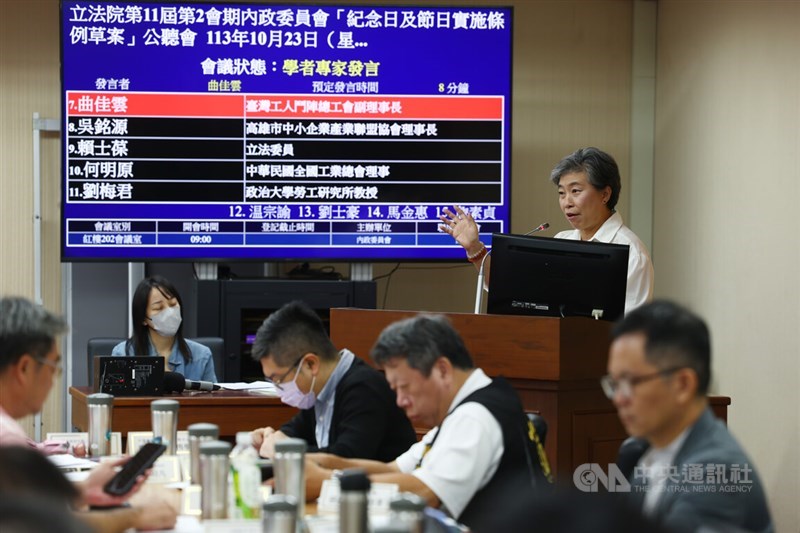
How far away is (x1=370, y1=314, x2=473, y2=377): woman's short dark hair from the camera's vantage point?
2.79m

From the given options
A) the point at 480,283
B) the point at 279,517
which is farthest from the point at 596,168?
the point at 279,517

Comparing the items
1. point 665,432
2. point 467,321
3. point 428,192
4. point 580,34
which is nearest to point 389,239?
point 428,192

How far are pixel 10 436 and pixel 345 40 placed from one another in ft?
12.4

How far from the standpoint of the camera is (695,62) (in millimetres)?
6000

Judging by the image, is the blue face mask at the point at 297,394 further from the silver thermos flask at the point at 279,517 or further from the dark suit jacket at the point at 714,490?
the dark suit jacket at the point at 714,490

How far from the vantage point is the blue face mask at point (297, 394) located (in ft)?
11.1

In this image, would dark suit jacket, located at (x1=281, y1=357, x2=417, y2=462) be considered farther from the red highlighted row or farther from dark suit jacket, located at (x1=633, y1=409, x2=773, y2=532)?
the red highlighted row

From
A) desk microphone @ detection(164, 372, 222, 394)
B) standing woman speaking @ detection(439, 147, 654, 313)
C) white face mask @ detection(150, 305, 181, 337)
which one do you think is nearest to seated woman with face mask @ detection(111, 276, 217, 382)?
white face mask @ detection(150, 305, 181, 337)

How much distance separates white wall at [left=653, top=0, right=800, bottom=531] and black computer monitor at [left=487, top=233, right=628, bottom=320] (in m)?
1.68

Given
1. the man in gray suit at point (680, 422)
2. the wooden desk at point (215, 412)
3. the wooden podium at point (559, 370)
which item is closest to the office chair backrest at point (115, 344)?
the wooden desk at point (215, 412)

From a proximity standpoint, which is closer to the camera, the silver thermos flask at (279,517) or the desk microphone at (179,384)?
the silver thermos flask at (279,517)

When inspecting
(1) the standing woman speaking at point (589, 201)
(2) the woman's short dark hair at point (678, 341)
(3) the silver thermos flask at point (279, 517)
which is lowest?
(3) the silver thermos flask at point (279, 517)

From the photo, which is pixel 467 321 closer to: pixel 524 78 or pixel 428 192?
pixel 428 192

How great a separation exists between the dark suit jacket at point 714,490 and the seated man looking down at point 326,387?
50.8 inches
